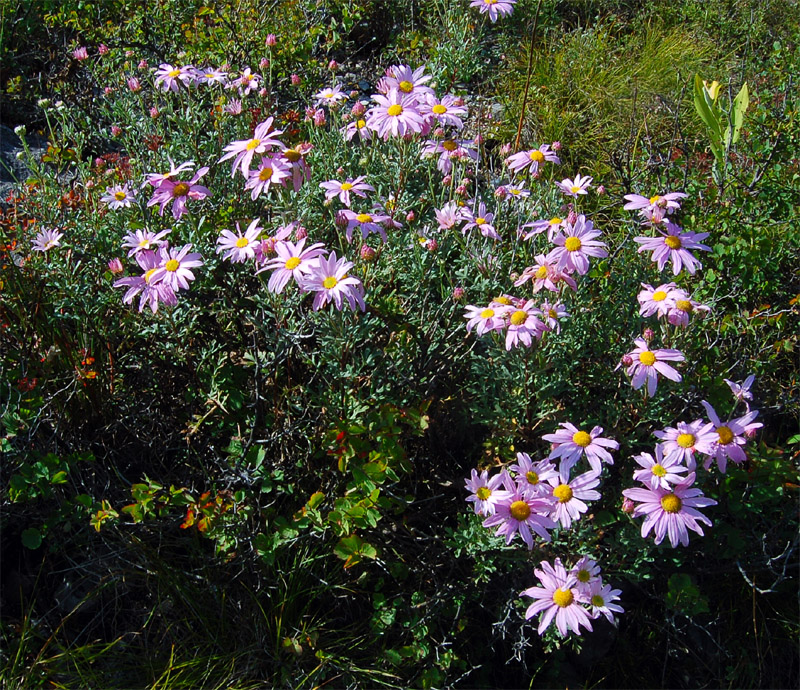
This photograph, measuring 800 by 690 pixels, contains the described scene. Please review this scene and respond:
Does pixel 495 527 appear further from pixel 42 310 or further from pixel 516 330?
pixel 42 310

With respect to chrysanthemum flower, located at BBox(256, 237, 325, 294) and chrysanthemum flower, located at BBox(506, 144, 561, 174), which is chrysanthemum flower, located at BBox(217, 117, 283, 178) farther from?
chrysanthemum flower, located at BBox(506, 144, 561, 174)

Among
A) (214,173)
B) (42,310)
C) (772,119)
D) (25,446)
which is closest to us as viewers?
(25,446)

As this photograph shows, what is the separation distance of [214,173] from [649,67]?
10.8 ft

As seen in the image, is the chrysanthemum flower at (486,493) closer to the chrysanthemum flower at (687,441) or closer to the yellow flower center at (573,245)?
the chrysanthemum flower at (687,441)

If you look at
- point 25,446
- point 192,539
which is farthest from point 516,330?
point 25,446

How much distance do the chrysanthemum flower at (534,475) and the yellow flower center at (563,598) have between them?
27cm

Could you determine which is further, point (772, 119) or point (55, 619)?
point (772, 119)

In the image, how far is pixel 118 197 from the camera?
2.59m

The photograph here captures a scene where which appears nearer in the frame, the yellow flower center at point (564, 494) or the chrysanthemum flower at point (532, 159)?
the yellow flower center at point (564, 494)

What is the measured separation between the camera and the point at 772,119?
137 inches

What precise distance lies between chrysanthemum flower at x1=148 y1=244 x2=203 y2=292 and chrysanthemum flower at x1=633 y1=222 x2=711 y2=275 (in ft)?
4.35

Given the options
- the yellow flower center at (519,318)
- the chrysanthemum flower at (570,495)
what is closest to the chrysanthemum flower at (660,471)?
the chrysanthemum flower at (570,495)

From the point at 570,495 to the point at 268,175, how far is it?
4.21ft

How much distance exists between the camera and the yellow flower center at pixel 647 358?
2.00m
